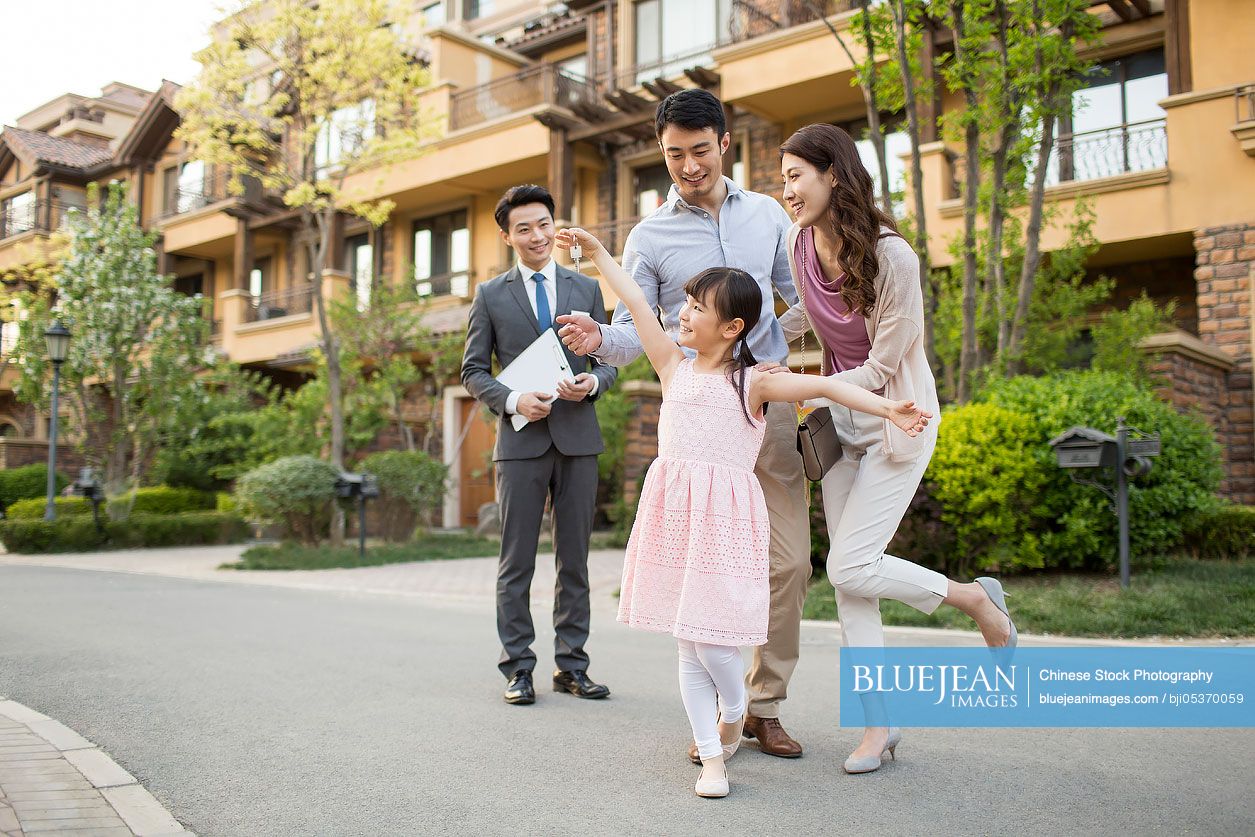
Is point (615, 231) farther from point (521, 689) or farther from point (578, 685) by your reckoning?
point (521, 689)

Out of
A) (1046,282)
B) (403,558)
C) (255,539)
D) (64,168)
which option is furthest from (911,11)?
(64,168)

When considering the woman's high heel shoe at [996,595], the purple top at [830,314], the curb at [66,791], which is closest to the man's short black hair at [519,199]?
the purple top at [830,314]

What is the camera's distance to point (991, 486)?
792cm

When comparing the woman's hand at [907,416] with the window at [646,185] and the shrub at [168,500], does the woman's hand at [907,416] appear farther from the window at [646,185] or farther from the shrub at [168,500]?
the shrub at [168,500]

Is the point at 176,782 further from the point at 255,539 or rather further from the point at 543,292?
the point at 255,539

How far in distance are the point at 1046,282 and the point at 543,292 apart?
28.5 feet

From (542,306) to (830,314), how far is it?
1793 millimetres

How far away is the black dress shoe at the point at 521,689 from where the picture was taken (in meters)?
4.40

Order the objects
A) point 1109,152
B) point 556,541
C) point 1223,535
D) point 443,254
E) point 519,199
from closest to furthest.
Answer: point 519,199
point 556,541
point 1223,535
point 1109,152
point 443,254

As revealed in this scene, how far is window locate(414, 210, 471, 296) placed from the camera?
22219mm

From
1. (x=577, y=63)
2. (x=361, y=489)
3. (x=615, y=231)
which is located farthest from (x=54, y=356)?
(x=577, y=63)

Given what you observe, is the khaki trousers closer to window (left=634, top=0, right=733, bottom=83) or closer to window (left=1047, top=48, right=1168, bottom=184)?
window (left=1047, top=48, right=1168, bottom=184)

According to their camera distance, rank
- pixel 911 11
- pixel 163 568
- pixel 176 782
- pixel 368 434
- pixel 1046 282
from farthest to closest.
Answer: pixel 368 434, pixel 163 568, pixel 1046 282, pixel 911 11, pixel 176 782

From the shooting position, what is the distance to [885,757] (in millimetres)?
3506
